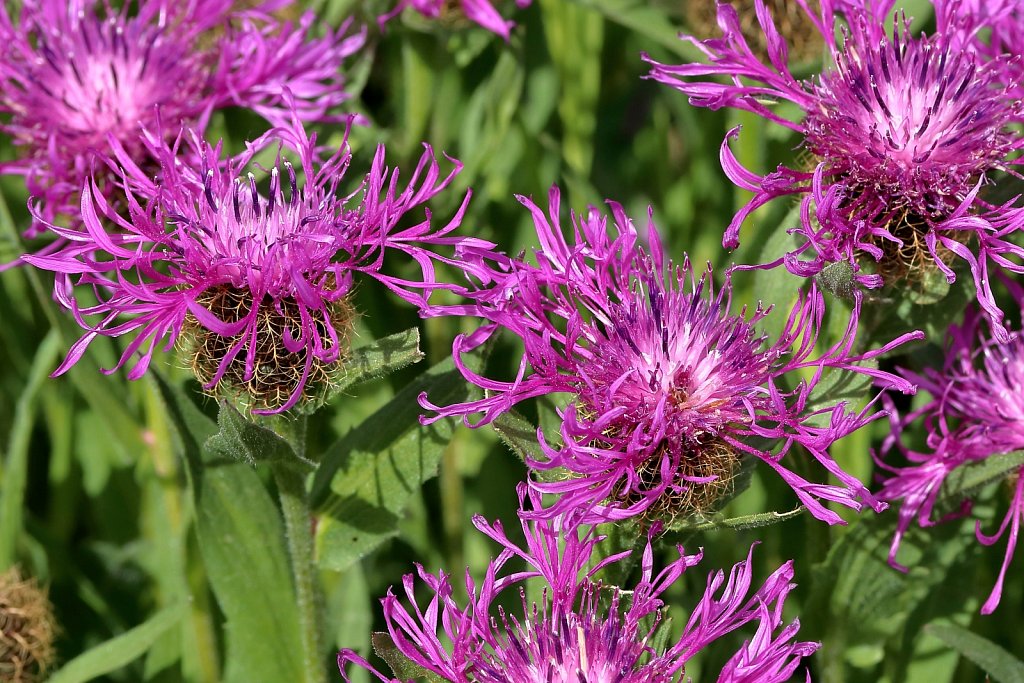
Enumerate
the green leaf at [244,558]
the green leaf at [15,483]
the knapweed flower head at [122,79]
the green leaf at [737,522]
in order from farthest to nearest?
1. the green leaf at [15,483]
2. the knapweed flower head at [122,79]
3. the green leaf at [244,558]
4. the green leaf at [737,522]

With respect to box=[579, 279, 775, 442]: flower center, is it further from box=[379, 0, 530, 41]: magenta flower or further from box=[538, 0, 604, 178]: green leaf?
box=[538, 0, 604, 178]: green leaf

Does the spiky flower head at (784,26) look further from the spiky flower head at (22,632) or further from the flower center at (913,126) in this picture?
the spiky flower head at (22,632)

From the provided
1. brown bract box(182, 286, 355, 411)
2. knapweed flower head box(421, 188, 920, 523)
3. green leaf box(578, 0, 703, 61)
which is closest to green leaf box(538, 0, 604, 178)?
green leaf box(578, 0, 703, 61)

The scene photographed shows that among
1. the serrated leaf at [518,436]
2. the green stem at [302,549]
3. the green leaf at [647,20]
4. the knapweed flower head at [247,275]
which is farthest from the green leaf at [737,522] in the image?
the green leaf at [647,20]

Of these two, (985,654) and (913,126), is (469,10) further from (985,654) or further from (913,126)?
(985,654)

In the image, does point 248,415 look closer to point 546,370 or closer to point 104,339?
point 546,370

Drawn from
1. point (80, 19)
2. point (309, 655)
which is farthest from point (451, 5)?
point (309, 655)
